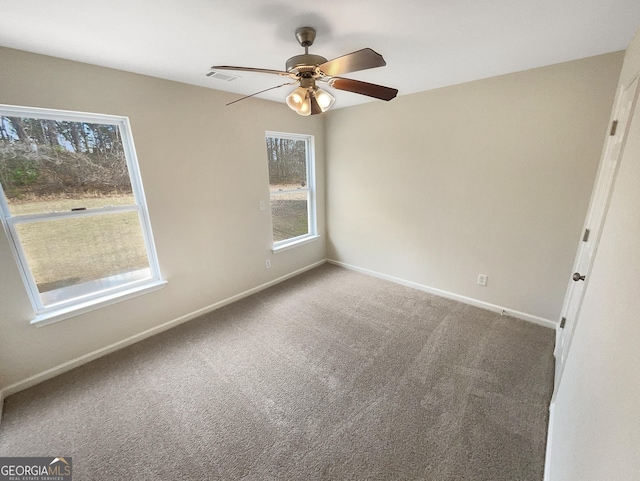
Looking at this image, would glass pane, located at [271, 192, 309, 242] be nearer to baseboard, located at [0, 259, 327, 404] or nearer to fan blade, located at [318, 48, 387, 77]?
baseboard, located at [0, 259, 327, 404]

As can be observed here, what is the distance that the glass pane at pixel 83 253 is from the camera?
197cm

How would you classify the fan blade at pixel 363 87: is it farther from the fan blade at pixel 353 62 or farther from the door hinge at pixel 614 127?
the door hinge at pixel 614 127

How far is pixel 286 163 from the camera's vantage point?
3.60 metres

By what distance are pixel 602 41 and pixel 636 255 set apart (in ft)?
6.24

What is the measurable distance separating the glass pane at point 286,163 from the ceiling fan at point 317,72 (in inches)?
65.7

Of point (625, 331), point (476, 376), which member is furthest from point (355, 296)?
point (625, 331)

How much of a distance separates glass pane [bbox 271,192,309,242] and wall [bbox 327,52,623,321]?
0.72 metres

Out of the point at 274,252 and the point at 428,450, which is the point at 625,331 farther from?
the point at 274,252

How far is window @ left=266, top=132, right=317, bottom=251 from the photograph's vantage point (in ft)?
11.3

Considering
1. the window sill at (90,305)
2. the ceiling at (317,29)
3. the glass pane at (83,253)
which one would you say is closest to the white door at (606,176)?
the ceiling at (317,29)

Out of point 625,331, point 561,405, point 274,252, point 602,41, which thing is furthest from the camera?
point 274,252

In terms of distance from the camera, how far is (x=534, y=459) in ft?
4.69

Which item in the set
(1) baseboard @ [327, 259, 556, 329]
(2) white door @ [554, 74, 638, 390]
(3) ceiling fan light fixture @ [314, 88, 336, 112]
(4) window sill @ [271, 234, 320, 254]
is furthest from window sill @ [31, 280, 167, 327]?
(2) white door @ [554, 74, 638, 390]

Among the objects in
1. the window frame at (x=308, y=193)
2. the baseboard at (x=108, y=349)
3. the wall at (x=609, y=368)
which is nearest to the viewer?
the wall at (x=609, y=368)
